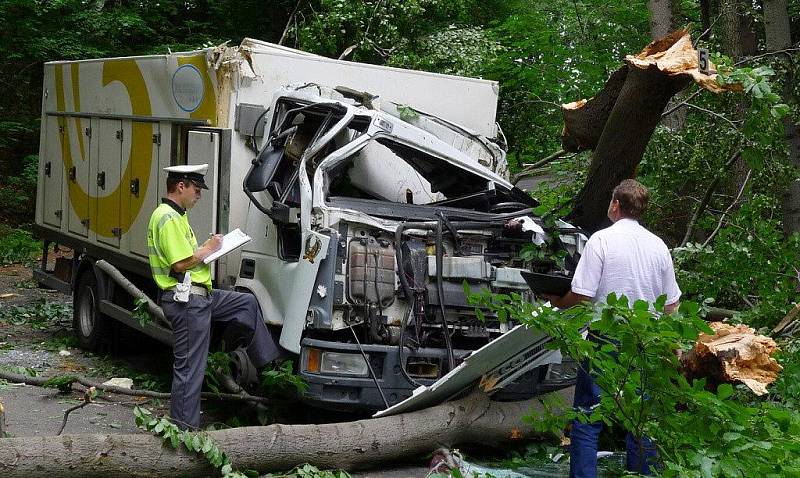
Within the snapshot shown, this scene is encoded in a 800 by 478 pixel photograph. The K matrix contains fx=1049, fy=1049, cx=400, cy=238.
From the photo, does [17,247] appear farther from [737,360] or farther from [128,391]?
[737,360]

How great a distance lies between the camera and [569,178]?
10.7m

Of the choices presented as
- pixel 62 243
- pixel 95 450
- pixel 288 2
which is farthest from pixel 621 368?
pixel 288 2

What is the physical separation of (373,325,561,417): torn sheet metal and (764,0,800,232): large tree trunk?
4201 millimetres

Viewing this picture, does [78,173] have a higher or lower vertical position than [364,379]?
higher

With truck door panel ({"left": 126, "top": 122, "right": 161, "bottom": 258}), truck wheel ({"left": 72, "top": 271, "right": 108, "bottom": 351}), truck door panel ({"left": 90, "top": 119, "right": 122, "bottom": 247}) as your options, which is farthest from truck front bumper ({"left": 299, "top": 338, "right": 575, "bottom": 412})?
truck wheel ({"left": 72, "top": 271, "right": 108, "bottom": 351})

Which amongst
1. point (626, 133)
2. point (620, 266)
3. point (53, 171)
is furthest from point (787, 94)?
point (53, 171)

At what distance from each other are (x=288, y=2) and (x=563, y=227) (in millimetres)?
12842

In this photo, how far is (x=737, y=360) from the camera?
18.7 feet

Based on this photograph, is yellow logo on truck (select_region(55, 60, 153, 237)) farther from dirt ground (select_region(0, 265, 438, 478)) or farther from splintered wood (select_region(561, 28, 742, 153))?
splintered wood (select_region(561, 28, 742, 153))

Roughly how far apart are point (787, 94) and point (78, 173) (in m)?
7.16

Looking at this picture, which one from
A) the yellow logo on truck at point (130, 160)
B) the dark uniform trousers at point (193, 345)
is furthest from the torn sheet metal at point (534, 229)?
the yellow logo on truck at point (130, 160)

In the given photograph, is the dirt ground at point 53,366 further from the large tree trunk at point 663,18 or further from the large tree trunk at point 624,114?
the large tree trunk at point 663,18

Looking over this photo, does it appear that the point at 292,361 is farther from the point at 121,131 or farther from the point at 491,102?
the point at 121,131

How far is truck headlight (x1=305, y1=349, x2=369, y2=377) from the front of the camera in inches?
265
